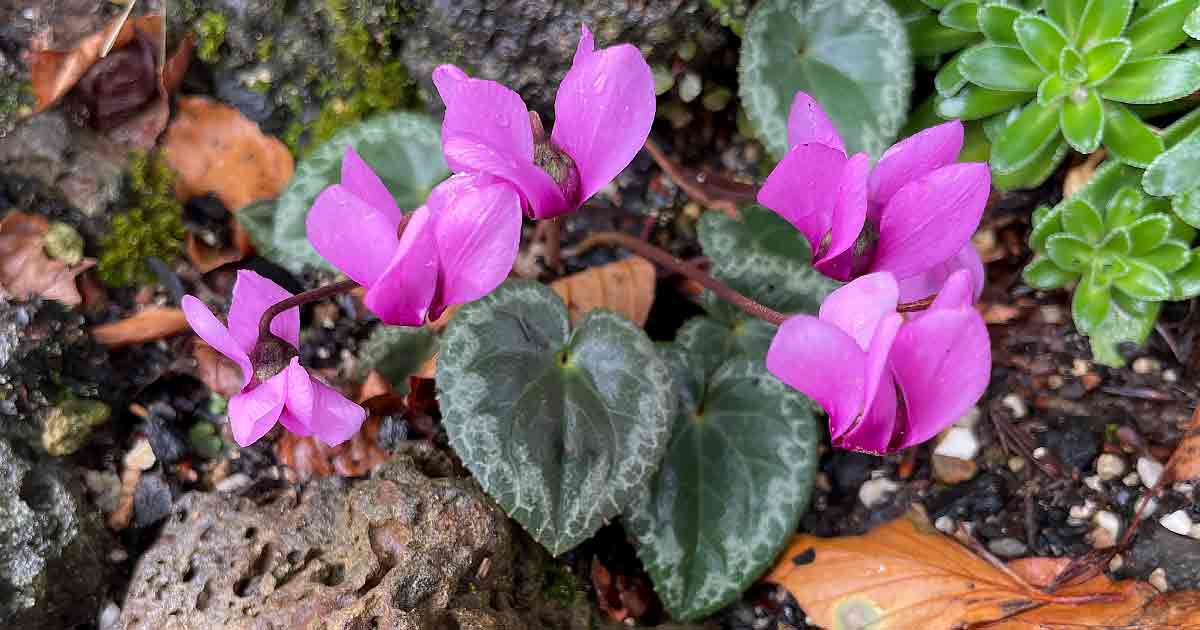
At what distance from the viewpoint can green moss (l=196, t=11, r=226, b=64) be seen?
72.1 inches

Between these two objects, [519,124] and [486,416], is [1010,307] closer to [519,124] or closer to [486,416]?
[486,416]

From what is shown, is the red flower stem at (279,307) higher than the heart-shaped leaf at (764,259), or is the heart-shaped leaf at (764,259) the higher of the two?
the red flower stem at (279,307)

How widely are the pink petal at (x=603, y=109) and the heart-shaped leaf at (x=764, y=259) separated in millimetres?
637

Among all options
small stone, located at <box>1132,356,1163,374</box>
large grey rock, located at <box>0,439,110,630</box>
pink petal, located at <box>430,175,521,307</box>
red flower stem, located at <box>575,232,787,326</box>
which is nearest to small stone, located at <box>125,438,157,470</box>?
large grey rock, located at <box>0,439,110,630</box>

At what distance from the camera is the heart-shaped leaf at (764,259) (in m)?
1.71

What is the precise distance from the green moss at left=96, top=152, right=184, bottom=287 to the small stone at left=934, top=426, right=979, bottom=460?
4.67 ft

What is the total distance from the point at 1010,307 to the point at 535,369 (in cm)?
91

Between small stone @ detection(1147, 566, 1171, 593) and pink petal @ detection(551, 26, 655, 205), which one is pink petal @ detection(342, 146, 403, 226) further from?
small stone @ detection(1147, 566, 1171, 593)

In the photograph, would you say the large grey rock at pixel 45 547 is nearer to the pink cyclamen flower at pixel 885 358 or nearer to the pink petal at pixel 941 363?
the pink cyclamen flower at pixel 885 358

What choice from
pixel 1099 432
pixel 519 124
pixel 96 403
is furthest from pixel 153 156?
pixel 1099 432

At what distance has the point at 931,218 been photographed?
3.55ft

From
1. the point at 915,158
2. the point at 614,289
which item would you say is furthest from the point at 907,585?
the point at 915,158

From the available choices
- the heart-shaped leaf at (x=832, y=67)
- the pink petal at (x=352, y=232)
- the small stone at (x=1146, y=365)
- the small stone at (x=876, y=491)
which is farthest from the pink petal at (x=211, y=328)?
the small stone at (x=1146, y=365)

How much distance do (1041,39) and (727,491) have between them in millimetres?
853
